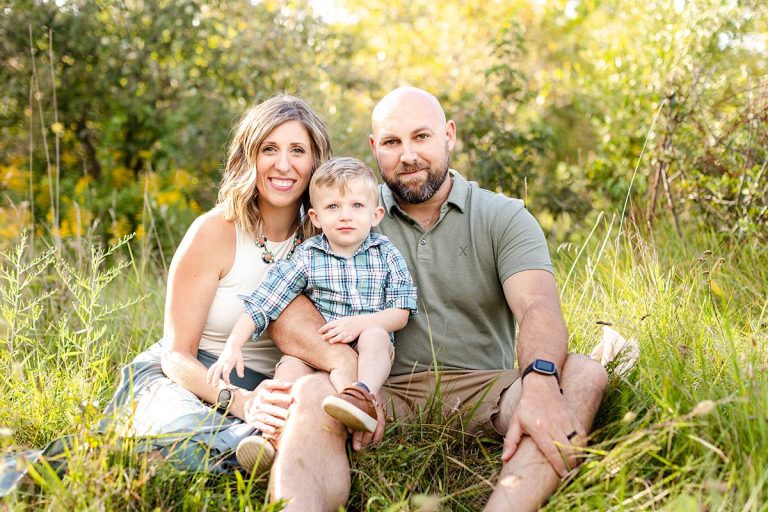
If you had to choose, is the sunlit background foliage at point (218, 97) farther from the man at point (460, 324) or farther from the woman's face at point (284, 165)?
the woman's face at point (284, 165)

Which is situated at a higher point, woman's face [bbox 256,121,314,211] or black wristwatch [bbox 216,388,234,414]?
woman's face [bbox 256,121,314,211]

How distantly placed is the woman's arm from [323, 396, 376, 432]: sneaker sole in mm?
712

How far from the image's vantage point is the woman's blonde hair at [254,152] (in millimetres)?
3205

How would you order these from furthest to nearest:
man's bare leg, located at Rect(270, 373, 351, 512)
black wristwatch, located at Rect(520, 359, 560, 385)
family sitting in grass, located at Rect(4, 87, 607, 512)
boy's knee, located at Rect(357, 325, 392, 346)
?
boy's knee, located at Rect(357, 325, 392, 346) → black wristwatch, located at Rect(520, 359, 560, 385) → family sitting in grass, located at Rect(4, 87, 607, 512) → man's bare leg, located at Rect(270, 373, 351, 512)

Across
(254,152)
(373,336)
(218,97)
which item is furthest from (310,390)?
(218,97)

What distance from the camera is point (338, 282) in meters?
3.08

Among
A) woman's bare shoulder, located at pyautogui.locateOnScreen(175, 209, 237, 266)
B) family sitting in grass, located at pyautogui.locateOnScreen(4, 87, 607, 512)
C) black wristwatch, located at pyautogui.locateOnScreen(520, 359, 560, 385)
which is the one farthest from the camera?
woman's bare shoulder, located at pyautogui.locateOnScreen(175, 209, 237, 266)

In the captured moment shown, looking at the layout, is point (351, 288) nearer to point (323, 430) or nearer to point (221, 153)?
point (323, 430)

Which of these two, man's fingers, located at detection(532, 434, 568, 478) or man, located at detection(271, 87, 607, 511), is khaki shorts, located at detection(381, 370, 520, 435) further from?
man's fingers, located at detection(532, 434, 568, 478)

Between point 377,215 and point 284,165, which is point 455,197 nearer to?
point 377,215

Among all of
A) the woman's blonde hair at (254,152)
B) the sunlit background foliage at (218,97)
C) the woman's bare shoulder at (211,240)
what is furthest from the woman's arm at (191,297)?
the sunlit background foliage at (218,97)

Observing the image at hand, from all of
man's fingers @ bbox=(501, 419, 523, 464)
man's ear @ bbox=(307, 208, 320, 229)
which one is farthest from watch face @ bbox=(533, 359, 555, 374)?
man's ear @ bbox=(307, 208, 320, 229)

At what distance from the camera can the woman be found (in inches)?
117

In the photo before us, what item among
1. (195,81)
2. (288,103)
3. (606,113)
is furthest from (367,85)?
(288,103)
